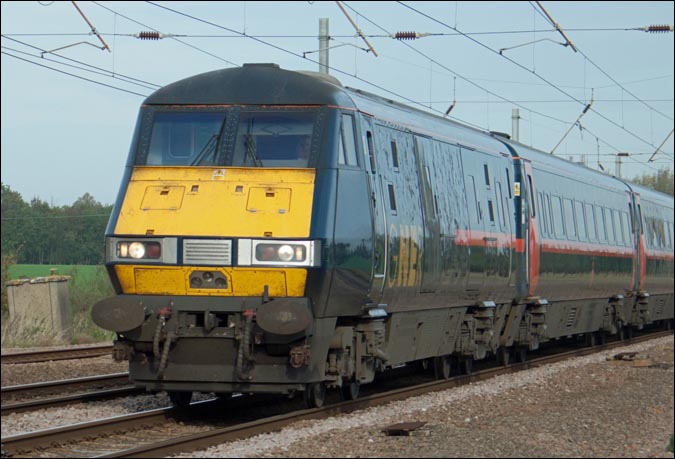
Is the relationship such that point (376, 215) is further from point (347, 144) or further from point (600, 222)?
point (600, 222)

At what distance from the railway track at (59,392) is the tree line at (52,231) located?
33.4 m

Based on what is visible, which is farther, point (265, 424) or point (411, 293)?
point (411, 293)

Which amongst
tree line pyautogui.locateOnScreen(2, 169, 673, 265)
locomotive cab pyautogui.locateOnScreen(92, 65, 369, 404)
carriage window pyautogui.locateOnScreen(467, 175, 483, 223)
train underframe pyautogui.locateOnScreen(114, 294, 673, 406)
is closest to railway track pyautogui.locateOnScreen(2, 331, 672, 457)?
train underframe pyautogui.locateOnScreen(114, 294, 673, 406)

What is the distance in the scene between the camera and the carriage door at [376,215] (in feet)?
41.3

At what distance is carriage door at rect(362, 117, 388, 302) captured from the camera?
12.6m

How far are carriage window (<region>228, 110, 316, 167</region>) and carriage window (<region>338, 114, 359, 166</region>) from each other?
341 millimetres

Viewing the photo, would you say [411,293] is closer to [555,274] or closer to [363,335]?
[363,335]

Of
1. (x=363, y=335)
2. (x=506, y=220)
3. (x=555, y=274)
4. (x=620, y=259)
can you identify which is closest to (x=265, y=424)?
(x=363, y=335)

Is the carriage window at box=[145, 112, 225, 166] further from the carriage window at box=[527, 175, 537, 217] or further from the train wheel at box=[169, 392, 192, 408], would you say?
the carriage window at box=[527, 175, 537, 217]

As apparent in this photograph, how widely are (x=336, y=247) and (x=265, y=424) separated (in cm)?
186

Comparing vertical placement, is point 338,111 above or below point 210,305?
above

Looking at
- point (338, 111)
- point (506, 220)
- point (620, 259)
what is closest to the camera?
point (338, 111)

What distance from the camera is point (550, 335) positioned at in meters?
21.3

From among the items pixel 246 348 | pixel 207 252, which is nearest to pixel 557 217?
pixel 207 252
